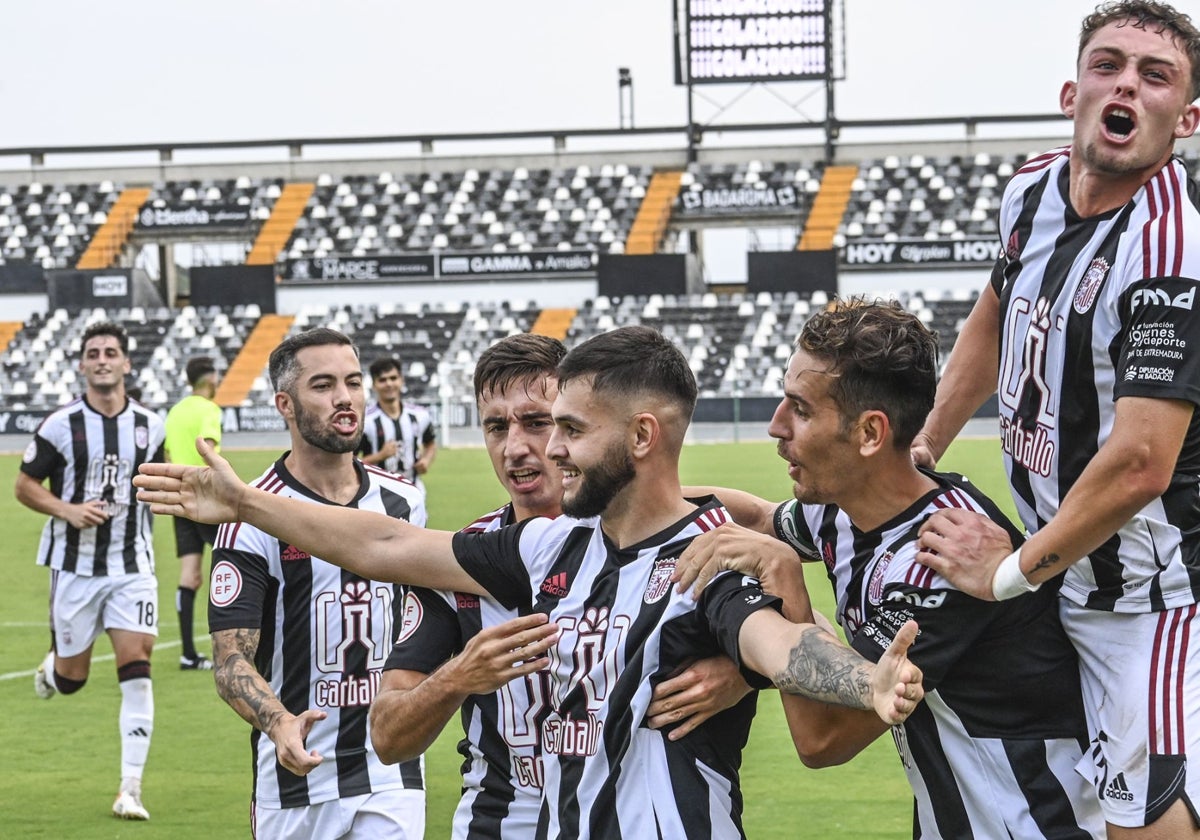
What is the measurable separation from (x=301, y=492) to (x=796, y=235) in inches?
1658

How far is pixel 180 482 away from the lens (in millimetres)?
3854

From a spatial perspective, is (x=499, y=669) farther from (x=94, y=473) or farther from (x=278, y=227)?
(x=278, y=227)

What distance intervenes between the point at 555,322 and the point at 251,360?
26.4ft

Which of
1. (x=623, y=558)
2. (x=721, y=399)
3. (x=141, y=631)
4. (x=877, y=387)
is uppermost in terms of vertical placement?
(x=877, y=387)

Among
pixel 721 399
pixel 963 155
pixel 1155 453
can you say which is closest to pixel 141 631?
pixel 1155 453

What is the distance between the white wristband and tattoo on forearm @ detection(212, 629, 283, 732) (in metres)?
2.23

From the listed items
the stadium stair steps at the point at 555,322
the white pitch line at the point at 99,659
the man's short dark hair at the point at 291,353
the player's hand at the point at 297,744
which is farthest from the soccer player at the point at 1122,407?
the stadium stair steps at the point at 555,322

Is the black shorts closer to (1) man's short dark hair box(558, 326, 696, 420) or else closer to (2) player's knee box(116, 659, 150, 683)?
(2) player's knee box(116, 659, 150, 683)

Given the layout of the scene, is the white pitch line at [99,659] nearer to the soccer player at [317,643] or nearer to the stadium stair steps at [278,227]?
the soccer player at [317,643]

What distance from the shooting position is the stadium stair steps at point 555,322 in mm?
42062

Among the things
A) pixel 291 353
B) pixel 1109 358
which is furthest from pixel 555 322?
pixel 1109 358

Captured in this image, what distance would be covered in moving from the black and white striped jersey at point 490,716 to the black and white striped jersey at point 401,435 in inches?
363

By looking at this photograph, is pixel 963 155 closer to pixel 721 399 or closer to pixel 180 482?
pixel 721 399

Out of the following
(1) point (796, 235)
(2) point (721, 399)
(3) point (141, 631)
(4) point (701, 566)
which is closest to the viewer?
(4) point (701, 566)
